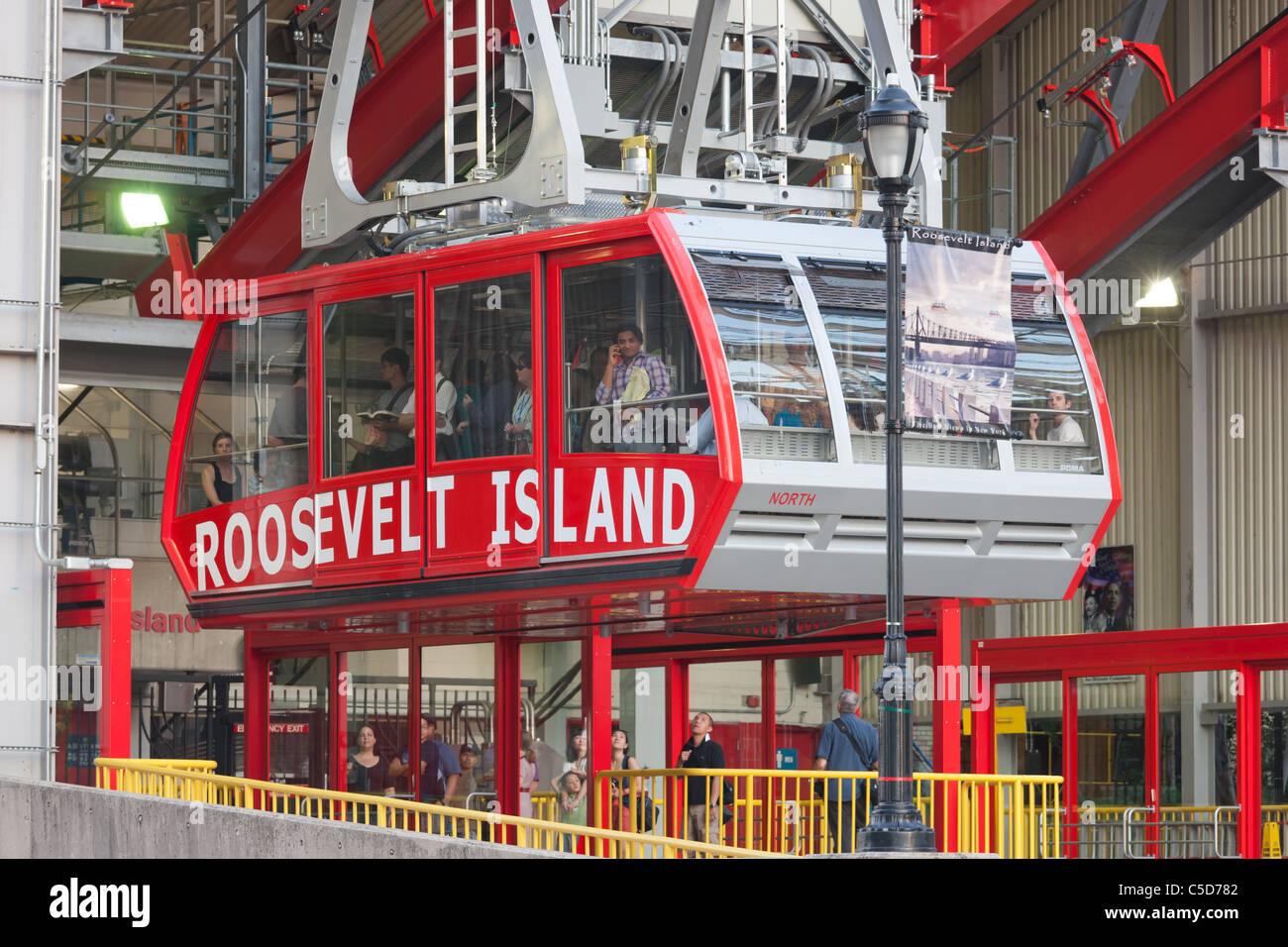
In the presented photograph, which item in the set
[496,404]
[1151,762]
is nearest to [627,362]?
[496,404]

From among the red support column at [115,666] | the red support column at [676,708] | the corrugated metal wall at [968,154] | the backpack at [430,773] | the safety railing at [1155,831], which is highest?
the corrugated metal wall at [968,154]

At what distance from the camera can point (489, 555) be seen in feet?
43.3

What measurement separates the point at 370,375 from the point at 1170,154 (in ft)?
25.7

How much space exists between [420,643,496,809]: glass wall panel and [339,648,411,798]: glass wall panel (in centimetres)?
26

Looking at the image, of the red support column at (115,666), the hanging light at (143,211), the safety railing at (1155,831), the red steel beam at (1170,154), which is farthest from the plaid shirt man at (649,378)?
the hanging light at (143,211)

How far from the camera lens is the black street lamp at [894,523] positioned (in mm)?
9586

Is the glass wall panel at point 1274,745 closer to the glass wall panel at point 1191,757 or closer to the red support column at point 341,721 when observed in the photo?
the glass wall panel at point 1191,757

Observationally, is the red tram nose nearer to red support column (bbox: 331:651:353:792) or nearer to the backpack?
the backpack

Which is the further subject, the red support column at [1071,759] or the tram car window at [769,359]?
the red support column at [1071,759]

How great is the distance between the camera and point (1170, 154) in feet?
60.3

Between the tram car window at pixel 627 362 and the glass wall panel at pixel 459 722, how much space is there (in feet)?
16.0

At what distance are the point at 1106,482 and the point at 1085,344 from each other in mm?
845

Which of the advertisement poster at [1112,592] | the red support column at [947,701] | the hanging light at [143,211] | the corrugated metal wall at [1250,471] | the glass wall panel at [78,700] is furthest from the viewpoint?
the advertisement poster at [1112,592]

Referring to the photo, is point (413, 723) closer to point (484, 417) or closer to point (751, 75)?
point (484, 417)
